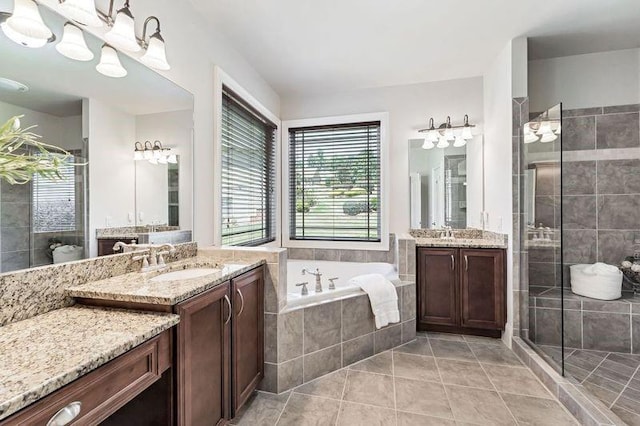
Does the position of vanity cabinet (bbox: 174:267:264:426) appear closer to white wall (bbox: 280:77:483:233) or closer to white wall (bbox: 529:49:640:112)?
white wall (bbox: 280:77:483:233)

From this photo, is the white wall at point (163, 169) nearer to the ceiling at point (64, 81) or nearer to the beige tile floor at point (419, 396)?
the ceiling at point (64, 81)

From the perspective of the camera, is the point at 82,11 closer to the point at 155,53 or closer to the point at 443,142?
the point at 155,53

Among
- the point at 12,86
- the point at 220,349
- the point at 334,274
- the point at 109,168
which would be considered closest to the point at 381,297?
the point at 334,274

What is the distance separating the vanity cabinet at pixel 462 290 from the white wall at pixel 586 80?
5.23 ft

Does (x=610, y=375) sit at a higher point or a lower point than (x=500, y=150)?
lower

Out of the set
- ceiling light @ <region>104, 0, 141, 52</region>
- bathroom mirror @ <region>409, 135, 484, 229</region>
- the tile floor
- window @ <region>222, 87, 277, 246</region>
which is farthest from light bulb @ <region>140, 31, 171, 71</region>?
the tile floor

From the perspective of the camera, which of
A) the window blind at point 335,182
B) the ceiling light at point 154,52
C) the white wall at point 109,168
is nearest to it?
the white wall at point 109,168

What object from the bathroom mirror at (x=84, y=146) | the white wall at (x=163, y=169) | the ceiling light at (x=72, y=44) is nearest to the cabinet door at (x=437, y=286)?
the white wall at (x=163, y=169)

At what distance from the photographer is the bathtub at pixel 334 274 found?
7.45 feet

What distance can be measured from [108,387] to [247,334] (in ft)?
2.96

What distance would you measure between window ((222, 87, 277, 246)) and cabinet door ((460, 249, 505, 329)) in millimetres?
2082

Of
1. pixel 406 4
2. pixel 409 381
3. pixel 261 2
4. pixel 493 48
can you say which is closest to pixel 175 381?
pixel 409 381

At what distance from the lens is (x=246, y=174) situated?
2.97 meters

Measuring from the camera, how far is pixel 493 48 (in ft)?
8.69
